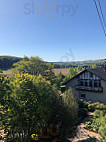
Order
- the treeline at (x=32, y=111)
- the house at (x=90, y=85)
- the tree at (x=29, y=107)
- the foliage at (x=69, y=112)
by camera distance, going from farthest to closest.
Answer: the house at (x=90, y=85) < the foliage at (x=69, y=112) < the treeline at (x=32, y=111) < the tree at (x=29, y=107)

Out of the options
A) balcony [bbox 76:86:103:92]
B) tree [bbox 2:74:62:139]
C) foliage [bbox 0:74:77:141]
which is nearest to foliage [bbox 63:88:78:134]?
foliage [bbox 0:74:77:141]

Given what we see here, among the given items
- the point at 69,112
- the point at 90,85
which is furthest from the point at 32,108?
the point at 90,85

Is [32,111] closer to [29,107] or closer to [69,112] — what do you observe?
[29,107]

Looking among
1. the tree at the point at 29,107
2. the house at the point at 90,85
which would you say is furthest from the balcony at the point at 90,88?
the tree at the point at 29,107

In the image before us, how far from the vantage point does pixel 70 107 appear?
9172mm

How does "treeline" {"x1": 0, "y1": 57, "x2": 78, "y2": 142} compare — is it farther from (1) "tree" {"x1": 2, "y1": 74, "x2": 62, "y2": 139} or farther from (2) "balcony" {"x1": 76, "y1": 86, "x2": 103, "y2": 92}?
(2) "balcony" {"x1": 76, "y1": 86, "x2": 103, "y2": 92}

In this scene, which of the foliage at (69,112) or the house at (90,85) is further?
the house at (90,85)

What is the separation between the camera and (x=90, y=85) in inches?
853

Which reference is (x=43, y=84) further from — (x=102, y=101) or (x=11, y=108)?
(x=102, y=101)

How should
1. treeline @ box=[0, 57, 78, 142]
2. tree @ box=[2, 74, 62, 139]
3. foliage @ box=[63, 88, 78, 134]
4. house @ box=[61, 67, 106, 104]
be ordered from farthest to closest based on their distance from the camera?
1. house @ box=[61, 67, 106, 104]
2. foliage @ box=[63, 88, 78, 134]
3. treeline @ box=[0, 57, 78, 142]
4. tree @ box=[2, 74, 62, 139]

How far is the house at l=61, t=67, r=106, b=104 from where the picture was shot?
20016mm

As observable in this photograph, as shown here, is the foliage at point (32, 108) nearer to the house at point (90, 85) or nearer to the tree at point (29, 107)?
the tree at point (29, 107)

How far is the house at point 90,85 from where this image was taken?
65.7ft

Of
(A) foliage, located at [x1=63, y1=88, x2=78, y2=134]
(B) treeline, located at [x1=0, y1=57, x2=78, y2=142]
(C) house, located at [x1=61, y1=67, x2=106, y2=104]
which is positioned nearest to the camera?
(B) treeline, located at [x1=0, y1=57, x2=78, y2=142]
